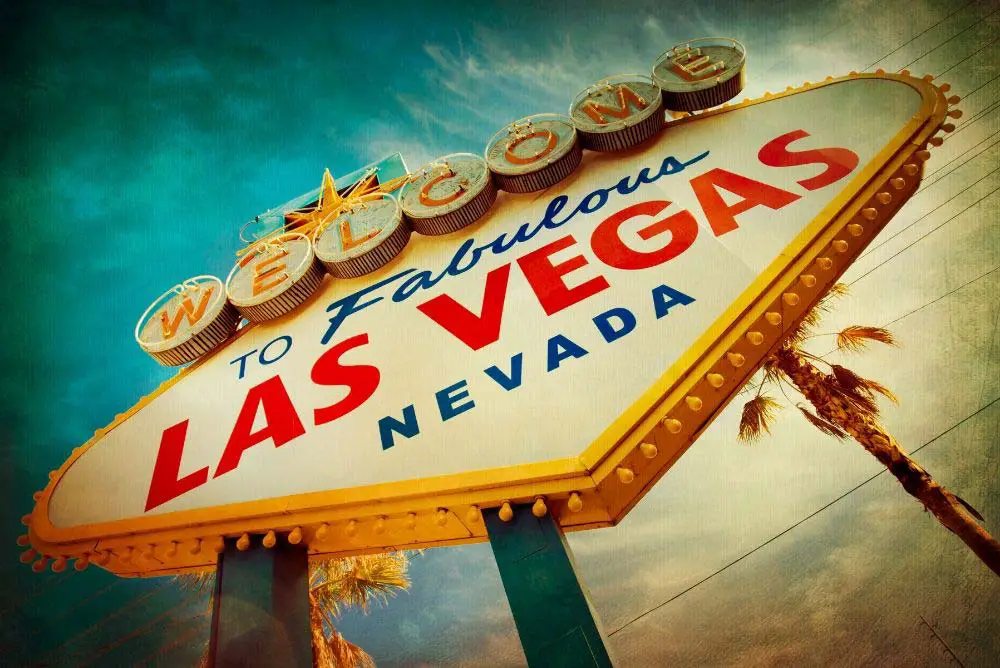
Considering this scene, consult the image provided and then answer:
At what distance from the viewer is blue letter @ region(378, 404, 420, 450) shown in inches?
130

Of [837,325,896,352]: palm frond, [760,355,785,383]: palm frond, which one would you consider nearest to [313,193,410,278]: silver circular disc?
[760,355,785,383]: palm frond

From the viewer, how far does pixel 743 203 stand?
3887 mm

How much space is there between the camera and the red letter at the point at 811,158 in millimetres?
3679

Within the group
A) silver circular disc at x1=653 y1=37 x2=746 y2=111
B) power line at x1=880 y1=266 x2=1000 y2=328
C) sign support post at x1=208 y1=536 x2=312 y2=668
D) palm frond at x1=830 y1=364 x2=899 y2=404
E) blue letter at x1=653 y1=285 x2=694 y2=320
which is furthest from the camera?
power line at x1=880 y1=266 x2=1000 y2=328

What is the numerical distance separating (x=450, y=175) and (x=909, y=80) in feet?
13.9

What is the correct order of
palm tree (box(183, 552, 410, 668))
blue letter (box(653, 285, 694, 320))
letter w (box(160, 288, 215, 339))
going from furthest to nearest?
palm tree (box(183, 552, 410, 668)) < letter w (box(160, 288, 215, 339)) < blue letter (box(653, 285, 694, 320))

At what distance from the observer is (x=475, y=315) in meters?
4.07

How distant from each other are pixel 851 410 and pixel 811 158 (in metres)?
5.46

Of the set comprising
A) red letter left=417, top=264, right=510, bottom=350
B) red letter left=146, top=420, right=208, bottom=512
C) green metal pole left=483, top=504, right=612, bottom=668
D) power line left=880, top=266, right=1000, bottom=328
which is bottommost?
power line left=880, top=266, right=1000, bottom=328

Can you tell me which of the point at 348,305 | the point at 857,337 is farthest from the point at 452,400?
the point at 857,337

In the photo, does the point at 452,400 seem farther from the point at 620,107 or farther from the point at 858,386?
the point at 858,386

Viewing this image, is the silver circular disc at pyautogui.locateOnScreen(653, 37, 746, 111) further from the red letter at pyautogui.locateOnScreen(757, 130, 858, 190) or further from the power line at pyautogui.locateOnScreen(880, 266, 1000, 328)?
the power line at pyautogui.locateOnScreen(880, 266, 1000, 328)

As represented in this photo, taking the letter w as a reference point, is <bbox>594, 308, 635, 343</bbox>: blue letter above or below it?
below

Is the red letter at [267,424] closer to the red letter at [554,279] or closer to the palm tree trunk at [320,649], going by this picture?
the red letter at [554,279]
